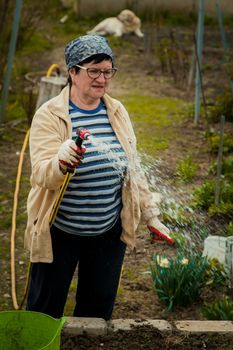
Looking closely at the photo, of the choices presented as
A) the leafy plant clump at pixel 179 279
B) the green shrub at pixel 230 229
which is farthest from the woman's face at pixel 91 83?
the green shrub at pixel 230 229

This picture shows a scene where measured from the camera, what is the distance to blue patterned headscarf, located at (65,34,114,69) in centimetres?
323

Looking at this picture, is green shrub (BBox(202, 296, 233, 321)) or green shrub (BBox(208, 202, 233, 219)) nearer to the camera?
green shrub (BBox(202, 296, 233, 321))

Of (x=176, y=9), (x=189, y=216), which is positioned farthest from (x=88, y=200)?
(x=176, y=9)

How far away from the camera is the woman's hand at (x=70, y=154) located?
295 centimetres

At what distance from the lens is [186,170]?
6.84 m

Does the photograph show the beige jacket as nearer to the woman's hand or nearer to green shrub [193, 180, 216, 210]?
the woman's hand

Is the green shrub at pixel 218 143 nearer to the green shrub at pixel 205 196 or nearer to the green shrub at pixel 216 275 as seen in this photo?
the green shrub at pixel 205 196

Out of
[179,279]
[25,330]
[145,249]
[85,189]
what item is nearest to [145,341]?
[179,279]

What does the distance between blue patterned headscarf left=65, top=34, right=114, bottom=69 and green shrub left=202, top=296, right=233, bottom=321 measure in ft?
5.08

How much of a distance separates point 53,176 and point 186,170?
3.85m

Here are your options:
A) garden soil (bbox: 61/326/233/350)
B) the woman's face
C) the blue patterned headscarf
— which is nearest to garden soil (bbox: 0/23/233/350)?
garden soil (bbox: 61/326/233/350)

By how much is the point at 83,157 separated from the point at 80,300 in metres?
0.93

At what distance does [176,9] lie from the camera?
15.5 meters

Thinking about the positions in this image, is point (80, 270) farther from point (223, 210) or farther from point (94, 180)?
point (223, 210)
